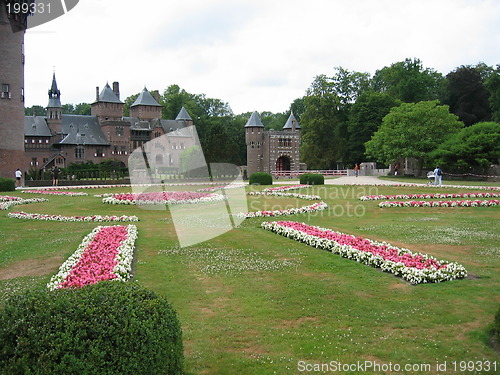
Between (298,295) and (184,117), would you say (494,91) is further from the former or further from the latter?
(298,295)

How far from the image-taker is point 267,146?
76.2m

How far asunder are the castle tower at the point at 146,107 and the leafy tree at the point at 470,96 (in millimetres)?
54336

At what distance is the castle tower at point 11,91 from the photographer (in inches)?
1578

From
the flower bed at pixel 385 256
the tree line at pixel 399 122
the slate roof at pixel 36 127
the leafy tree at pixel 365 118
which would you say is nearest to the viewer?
the flower bed at pixel 385 256

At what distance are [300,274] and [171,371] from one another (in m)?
5.54

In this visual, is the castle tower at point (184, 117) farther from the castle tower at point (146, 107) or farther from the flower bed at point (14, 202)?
the flower bed at point (14, 202)

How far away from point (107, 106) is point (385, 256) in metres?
75.2

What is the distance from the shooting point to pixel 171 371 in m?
4.47

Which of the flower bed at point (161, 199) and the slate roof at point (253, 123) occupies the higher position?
the slate roof at point (253, 123)

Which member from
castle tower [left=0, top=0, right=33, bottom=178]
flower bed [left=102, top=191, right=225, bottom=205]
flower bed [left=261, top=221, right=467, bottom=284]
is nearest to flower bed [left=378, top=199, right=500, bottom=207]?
flower bed [left=261, top=221, right=467, bottom=284]

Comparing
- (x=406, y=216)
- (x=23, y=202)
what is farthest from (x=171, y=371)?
(x=23, y=202)

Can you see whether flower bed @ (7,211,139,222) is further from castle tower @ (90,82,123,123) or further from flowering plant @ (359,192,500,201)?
castle tower @ (90,82,123,123)

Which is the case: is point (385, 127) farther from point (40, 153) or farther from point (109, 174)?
point (40, 153)

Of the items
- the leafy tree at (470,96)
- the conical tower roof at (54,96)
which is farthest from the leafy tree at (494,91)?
the conical tower roof at (54,96)
